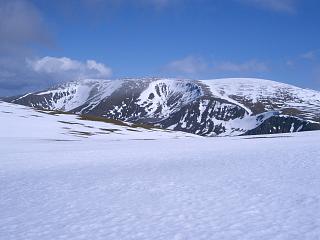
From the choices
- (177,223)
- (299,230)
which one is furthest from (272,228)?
(177,223)

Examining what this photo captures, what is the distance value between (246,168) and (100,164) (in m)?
Answer: 11.7

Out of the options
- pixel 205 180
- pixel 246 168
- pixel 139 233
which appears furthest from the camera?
pixel 246 168

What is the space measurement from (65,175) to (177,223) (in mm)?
13983

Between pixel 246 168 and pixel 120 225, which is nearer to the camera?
pixel 120 225

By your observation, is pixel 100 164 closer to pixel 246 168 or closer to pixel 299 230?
pixel 246 168

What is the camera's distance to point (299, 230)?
11.9 meters

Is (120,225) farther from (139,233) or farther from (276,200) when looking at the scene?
(276,200)

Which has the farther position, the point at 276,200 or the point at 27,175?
the point at 27,175

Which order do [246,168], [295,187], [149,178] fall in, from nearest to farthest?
[295,187] < [149,178] < [246,168]

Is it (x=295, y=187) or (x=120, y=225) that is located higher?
(x=295, y=187)

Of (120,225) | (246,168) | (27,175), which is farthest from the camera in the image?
(27,175)

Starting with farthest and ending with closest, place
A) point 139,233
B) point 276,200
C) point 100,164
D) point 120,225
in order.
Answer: point 100,164 < point 276,200 < point 120,225 < point 139,233

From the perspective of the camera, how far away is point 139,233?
42.5 ft

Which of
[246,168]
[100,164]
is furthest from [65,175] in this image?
[246,168]
